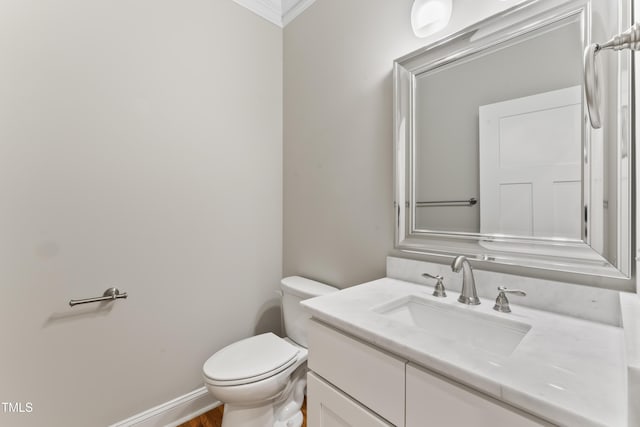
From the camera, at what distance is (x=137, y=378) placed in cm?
133

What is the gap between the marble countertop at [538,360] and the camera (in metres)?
0.44

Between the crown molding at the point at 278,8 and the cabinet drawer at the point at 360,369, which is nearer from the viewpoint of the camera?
the cabinet drawer at the point at 360,369

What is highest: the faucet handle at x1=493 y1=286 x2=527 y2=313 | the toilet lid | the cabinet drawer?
the faucet handle at x1=493 y1=286 x2=527 y2=313

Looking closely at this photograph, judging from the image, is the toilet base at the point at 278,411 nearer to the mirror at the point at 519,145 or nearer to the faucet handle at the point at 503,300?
the mirror at the point at 519,145

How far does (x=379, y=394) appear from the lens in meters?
0.70

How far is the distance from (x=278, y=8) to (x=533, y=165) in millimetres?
1840

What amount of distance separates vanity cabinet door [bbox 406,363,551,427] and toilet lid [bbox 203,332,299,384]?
2.43 ft

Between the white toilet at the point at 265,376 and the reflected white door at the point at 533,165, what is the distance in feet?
2.97

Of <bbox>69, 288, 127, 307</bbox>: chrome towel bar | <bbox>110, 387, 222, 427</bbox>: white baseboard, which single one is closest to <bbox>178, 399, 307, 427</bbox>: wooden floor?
<bbox>110, 387, 222, 427</bbox>: white baseboard

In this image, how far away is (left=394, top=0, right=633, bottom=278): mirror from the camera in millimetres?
746

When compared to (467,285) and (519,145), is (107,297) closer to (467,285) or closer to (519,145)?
(467,285)

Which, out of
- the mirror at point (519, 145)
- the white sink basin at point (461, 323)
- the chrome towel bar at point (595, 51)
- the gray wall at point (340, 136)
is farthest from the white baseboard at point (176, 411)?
the chrome towel bar at point (595, 51)

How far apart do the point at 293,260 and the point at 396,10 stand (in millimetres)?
1463

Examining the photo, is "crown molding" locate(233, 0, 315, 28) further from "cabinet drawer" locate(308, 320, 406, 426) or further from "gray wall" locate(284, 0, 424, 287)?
"cabinet drawer" locate(308, 320, 406, 426)
